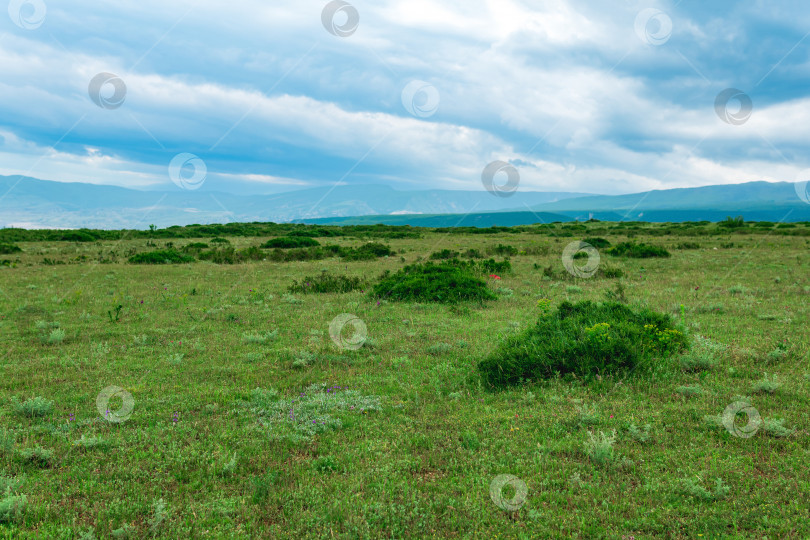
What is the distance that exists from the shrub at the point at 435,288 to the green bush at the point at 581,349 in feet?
23.6

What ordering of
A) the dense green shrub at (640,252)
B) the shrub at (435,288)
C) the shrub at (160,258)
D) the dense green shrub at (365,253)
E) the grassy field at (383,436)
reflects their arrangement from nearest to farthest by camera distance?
the grassy field at (383,436), the shrub at (435,288), the shrub at (160,258), the dense green shrub at (640,252), the dense green shrub at (365,253)

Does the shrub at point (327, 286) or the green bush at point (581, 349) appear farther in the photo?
the shrub at point (327, 286)

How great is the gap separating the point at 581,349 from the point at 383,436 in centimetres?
473

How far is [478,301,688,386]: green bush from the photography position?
9086 millimetres

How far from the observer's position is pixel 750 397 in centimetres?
756

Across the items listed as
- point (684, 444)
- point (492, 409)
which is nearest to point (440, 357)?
point (492, 409)

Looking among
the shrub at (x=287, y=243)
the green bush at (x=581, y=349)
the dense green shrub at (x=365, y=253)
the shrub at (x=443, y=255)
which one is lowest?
Answer: the green bush at (x=581, y=349)

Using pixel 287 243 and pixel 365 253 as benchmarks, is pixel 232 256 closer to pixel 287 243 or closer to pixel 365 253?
pixel 365 253

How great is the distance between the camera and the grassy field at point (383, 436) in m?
4.80

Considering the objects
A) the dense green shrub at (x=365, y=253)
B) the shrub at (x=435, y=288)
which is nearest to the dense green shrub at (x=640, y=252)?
the dense green shrub at (x=365, y=253)

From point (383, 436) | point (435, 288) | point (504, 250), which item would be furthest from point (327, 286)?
point (504, 250)

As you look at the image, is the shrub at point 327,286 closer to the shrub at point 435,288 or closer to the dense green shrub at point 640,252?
the shrub at point 435,288

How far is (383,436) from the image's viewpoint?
6754 millimetres

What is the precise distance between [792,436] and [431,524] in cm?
525
